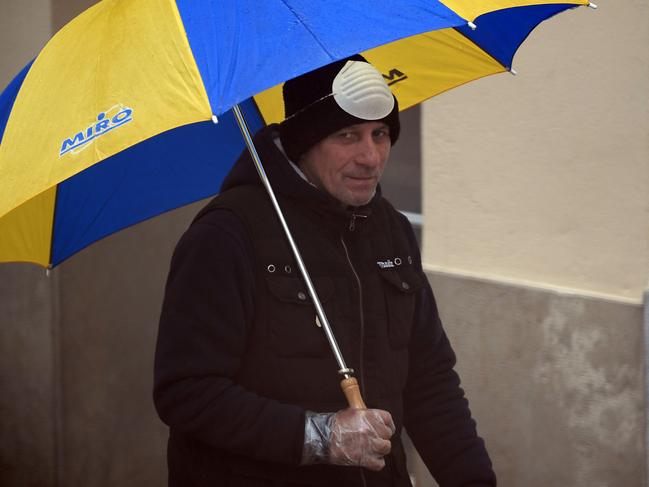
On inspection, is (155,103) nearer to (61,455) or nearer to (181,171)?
(181,171)

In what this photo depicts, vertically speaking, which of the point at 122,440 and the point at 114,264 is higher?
the point at 114,264

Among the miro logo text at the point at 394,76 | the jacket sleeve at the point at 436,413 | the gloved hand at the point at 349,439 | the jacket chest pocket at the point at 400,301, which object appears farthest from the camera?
the miro logo text at the point at 394,76

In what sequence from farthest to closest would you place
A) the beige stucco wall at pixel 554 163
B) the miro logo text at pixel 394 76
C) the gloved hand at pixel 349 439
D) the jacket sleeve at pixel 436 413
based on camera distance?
the beige stucco wall at pixel 554 163 → the miro logo text at pixel 394 76 → the jacket sleeve at pixel 436 413 → the gloved hand at pixel 349 439

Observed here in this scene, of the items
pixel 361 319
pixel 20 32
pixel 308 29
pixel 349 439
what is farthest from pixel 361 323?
pixel 20 32

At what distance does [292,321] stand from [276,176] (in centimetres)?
39

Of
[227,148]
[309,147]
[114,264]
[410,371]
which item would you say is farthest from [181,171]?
[114,264]

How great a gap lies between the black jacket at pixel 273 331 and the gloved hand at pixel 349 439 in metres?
0.03

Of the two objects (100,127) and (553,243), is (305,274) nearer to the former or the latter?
(100,127)

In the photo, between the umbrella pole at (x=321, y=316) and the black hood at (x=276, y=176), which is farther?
the black hood at (x=276, y=176)

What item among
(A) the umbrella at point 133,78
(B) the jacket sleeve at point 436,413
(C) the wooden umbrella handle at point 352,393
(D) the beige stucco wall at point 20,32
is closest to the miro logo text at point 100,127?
(A) the umbrella at point 133,78

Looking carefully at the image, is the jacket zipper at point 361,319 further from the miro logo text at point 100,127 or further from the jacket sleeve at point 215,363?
the miro logo text at point 100,127

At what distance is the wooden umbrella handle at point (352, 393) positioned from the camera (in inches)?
109

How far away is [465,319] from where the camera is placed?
5.05 meters

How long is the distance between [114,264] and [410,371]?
3.31m
